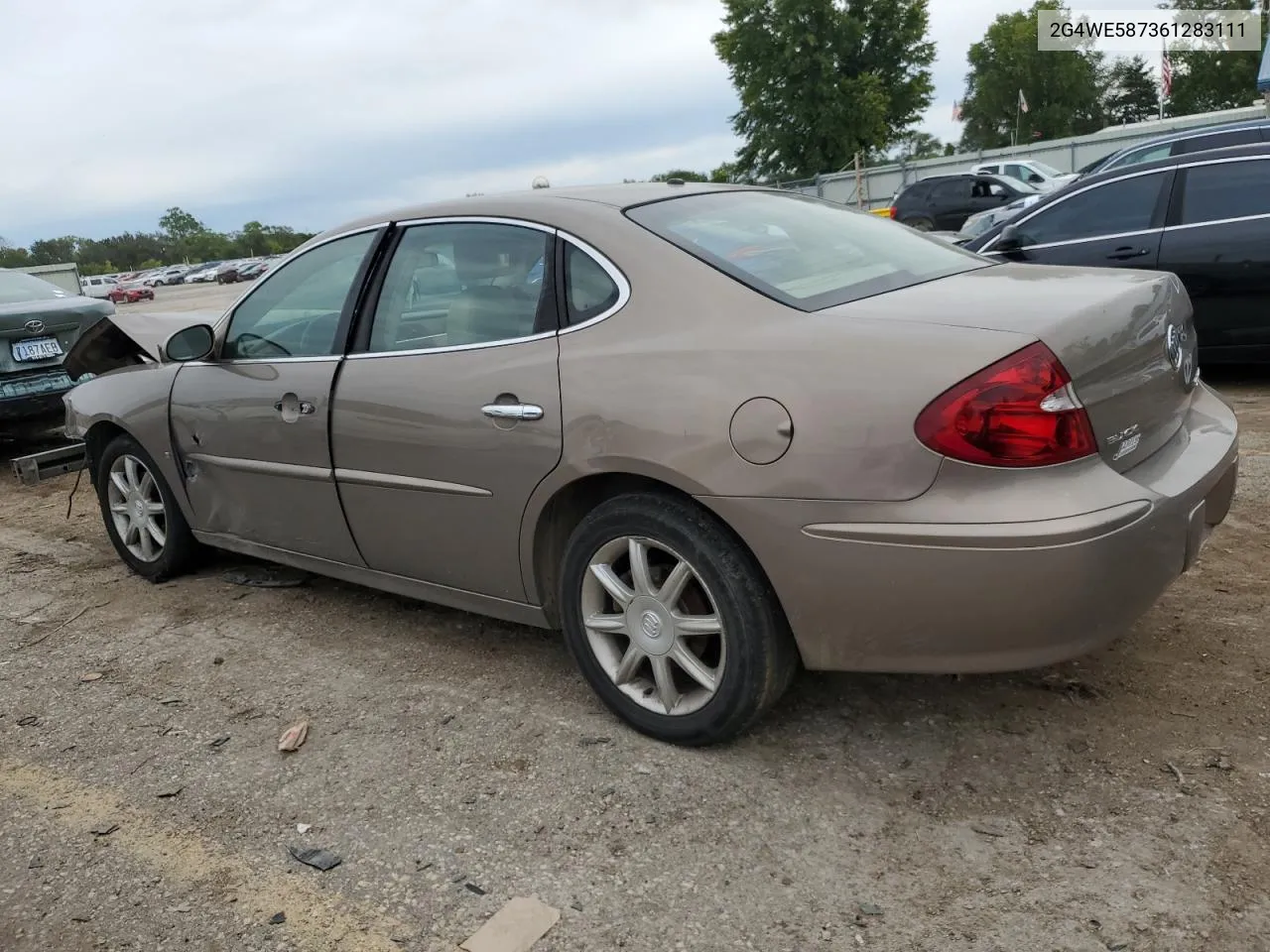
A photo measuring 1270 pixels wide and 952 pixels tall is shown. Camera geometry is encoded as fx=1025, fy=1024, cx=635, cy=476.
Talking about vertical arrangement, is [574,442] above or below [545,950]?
above

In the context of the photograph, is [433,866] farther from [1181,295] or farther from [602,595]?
[1181,295]

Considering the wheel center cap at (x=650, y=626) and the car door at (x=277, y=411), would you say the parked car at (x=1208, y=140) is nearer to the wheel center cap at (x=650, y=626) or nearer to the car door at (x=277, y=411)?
the car door at (x=277, y=411)

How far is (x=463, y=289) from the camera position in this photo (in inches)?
128

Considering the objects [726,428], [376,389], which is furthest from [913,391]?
[376,389]

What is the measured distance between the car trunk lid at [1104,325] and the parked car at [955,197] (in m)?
18.2

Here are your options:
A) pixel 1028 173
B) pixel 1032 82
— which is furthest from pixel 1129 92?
pixel 1028 173

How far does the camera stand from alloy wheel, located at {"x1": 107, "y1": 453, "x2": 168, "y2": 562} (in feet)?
15.0

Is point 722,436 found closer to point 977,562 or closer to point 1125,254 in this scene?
point 977,562

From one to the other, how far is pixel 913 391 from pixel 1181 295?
123 cm

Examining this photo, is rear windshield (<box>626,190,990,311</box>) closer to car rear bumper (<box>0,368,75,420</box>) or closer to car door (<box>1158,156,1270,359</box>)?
car door (<box>1158,156,1270,359</box>)

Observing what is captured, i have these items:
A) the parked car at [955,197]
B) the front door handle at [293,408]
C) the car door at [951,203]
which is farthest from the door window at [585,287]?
the car door at [951,203]

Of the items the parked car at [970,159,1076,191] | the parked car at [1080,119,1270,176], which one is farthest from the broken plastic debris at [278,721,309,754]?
the parked car at [970,159,1076,191]

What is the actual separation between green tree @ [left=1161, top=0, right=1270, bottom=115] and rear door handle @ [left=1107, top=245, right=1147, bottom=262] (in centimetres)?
6365

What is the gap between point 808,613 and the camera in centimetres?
249
